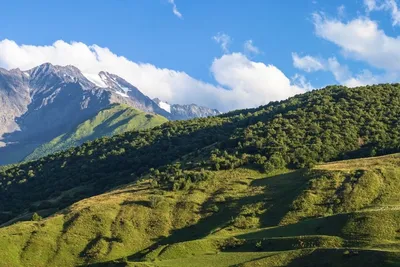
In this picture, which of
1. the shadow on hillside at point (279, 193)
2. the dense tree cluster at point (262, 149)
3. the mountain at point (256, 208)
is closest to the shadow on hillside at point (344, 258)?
the mountain at point (256, 208)

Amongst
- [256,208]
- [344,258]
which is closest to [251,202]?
[256,208]

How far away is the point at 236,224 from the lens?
87688mm

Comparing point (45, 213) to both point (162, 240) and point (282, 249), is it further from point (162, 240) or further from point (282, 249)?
point (282, 249)

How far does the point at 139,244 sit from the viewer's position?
86.4 meters

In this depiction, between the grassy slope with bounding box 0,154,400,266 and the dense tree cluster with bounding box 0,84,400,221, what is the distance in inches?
452

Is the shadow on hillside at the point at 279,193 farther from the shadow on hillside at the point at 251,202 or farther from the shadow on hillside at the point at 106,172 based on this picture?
the shadow on hillside at the point at 106,172

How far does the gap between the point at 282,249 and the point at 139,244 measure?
30796mm

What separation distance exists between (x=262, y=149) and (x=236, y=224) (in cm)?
4736

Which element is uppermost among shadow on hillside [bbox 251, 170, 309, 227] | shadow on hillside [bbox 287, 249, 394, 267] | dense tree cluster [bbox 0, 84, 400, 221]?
dense tree cluster [bbox 0, 84, 400, 221]

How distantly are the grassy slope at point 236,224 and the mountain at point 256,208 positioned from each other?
0.21 metres

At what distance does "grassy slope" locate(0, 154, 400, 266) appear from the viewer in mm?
65125

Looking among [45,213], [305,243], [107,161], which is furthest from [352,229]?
[107,161]

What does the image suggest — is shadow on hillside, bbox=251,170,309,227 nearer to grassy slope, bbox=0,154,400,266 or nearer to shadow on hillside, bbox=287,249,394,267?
grassy slope, bbox=0,154,400,266

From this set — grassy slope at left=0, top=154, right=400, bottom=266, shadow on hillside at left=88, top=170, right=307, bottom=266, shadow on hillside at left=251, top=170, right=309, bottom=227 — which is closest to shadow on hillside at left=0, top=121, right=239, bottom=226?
grassy slope at left=0, top=154, right=400, bottom=266
